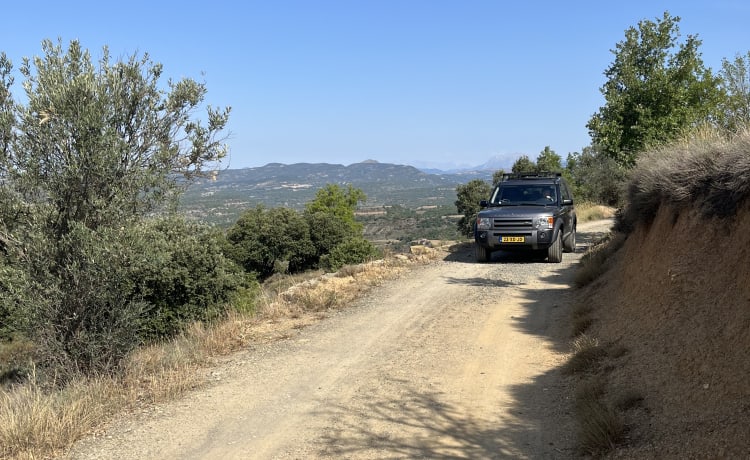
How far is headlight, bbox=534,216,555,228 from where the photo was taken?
13.8m

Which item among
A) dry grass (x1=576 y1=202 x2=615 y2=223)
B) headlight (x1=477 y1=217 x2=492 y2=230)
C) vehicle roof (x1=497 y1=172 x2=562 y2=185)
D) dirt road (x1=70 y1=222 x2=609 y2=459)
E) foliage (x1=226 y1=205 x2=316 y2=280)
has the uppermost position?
vehicle roof (x1=497 y1=172 x2=562 y2=185)

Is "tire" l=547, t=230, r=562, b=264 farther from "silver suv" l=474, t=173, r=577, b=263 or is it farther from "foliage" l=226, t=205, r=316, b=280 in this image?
"foliage" l=226, t=205, r=316, b=280

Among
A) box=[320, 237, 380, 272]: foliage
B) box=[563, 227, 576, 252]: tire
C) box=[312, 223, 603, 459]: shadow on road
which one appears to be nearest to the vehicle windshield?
box=[563, 227, 576, 252]: tire

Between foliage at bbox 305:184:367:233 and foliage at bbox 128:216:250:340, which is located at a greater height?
foliage at bbox 305:184:367:233

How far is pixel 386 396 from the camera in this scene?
19.4ft

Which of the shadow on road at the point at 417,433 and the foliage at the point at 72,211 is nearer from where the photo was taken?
the shadow on road at the point at 417,433

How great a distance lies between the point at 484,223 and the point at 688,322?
9.08 meters

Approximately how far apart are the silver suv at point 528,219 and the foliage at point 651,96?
118 inches

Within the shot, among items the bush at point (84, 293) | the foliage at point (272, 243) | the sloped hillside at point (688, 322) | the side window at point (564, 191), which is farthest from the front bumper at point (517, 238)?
the foliage at point (272, 243)

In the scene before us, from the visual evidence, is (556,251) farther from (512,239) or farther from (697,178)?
(697,178)

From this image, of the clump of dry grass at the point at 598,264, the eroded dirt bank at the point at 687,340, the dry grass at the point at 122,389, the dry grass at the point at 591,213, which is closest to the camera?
the eroded dirt bank at the point at 687,340

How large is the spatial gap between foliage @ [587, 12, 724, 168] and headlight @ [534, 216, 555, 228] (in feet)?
15.0

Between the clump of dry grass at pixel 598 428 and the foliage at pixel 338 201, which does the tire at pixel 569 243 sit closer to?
the clump of dry grass at pixel 598 428

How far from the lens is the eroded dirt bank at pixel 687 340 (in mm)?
3916
